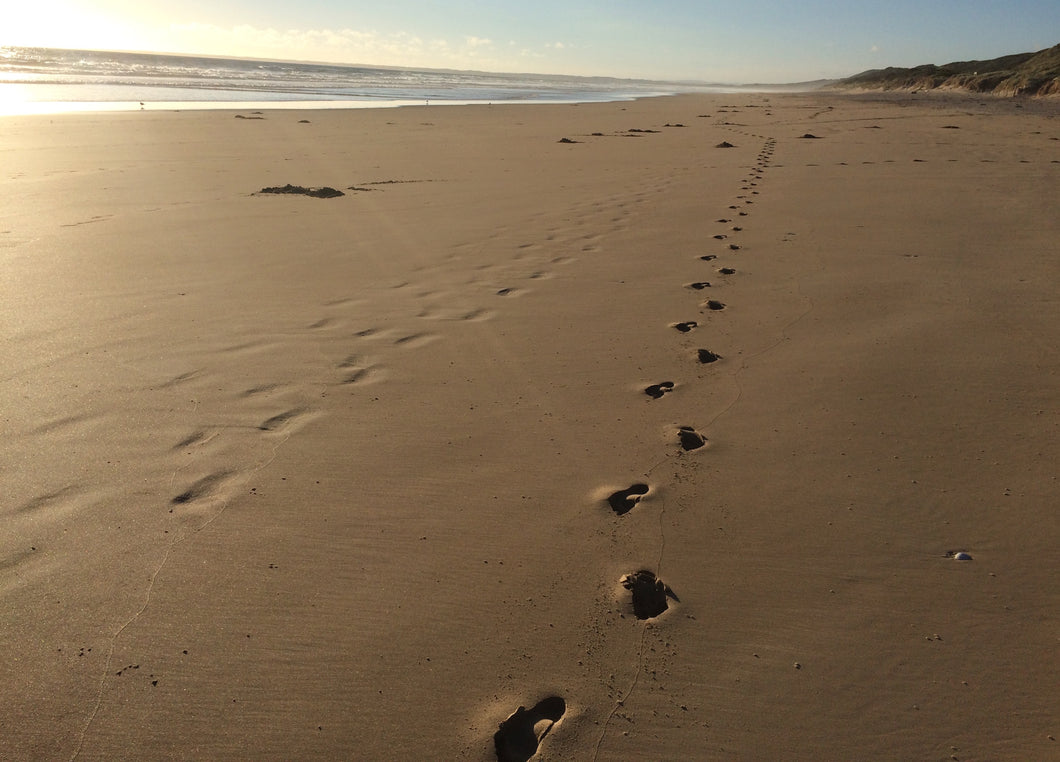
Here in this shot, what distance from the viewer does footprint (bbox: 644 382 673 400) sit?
2824mm

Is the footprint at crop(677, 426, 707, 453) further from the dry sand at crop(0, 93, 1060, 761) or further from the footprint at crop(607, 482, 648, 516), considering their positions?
the footprint at crop(607, 482, 648, 516)

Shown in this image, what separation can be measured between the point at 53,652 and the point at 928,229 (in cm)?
572

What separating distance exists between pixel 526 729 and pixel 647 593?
487 mm

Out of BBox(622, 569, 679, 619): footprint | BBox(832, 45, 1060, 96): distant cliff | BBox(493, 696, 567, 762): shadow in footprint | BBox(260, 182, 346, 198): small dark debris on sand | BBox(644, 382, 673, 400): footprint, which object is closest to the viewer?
BBox(493, 696, 567, 762): shadow in footprint

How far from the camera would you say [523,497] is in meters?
2.16

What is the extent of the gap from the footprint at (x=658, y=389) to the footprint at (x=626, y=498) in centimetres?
66

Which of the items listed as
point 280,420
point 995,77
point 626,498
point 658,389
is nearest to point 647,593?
point 626,498

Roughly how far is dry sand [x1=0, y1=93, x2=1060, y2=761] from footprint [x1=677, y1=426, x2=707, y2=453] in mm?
13

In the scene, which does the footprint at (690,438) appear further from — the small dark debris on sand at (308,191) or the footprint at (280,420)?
the small dark debris on sand at (308,191)

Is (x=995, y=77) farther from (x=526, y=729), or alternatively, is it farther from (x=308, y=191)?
(x=526, y=729)

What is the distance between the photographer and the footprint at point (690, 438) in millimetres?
2451

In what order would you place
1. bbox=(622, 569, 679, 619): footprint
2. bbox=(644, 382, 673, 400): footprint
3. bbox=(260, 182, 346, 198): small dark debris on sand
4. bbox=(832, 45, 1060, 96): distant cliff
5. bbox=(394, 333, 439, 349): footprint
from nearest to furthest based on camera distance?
bbox=(622, 569, 679, 619): footprint
bbox=(644, 382, 673, 400): footprint
bbox=(394, 333, 439, 349): footprint
bbox=(260, 182, 346, 198): small dark debris on sand
bbox=(832, 45, 1060, 96): distant cliff

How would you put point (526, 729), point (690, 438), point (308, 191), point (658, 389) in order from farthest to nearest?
point (308, 191) → point (658, 389) → point (690, 438) → point (526, 729)

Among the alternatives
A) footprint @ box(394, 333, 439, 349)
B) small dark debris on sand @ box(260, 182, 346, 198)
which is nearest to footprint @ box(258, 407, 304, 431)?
footprint @ box(394, 333, 439, 349)
